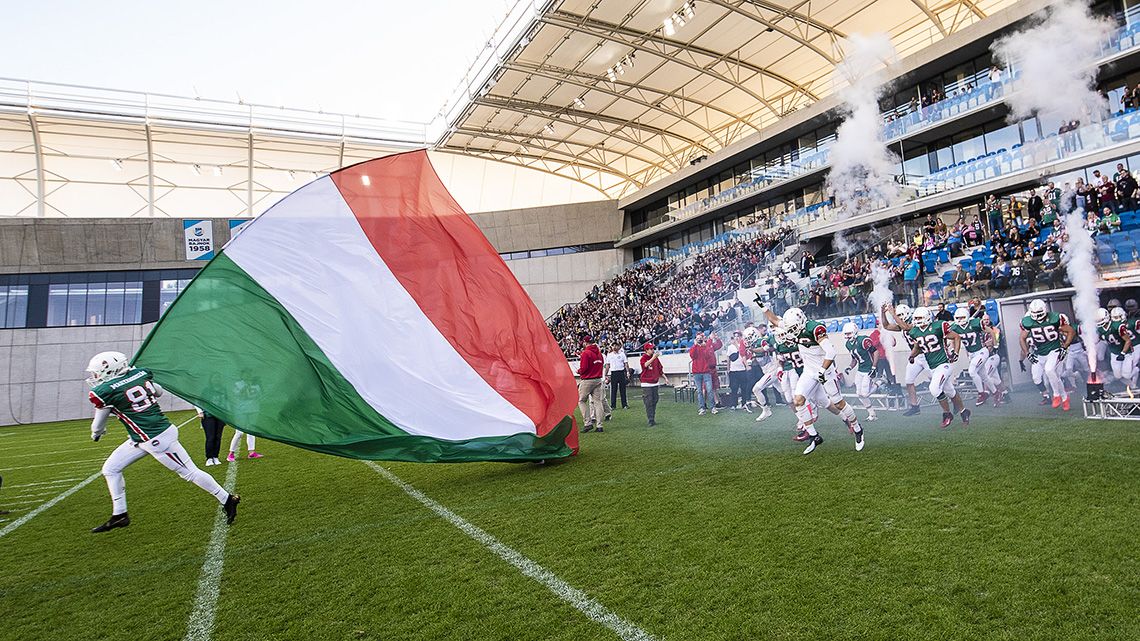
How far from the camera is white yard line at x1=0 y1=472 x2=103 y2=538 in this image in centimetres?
679

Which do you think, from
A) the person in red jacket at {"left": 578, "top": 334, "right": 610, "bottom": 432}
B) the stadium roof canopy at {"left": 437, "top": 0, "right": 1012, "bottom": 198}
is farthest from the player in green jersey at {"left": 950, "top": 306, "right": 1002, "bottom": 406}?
the stadium roof canopy at {"left": 437, "top": 0, "right": 1012, "bottom": 198}

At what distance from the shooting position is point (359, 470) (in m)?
8.88

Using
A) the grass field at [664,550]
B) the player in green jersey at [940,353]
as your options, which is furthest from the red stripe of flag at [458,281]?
the player in green jersey at [940,353]

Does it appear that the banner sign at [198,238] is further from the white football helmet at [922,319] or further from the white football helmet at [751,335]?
the white football helmet at [922,319]

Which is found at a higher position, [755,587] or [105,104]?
[105,104]

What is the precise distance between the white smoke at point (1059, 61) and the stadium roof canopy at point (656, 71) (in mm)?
2840

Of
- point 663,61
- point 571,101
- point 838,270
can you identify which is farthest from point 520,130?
point 838,270

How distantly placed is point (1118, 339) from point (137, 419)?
13.1m

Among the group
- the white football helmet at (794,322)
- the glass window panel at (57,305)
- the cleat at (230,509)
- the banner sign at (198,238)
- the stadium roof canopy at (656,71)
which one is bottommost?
the cleat at (230,509)

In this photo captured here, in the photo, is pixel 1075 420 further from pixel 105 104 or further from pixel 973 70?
pixel 105 104

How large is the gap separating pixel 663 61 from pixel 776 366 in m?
19.2

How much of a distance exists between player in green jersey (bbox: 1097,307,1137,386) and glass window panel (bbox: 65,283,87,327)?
38.2m

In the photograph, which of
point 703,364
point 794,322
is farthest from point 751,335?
point 794,322

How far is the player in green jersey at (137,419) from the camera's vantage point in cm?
579
